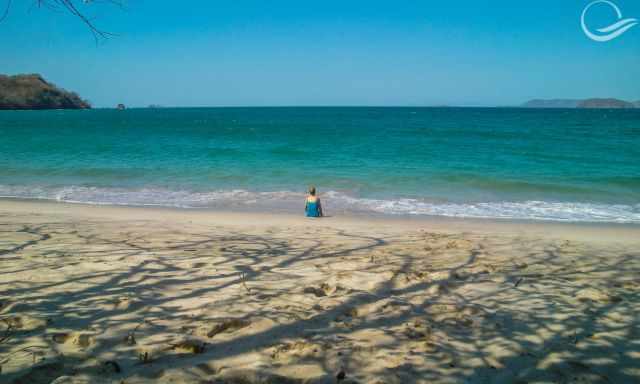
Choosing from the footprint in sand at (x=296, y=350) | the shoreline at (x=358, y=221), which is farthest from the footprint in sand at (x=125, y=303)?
the shoreline at (x=358, y=221)

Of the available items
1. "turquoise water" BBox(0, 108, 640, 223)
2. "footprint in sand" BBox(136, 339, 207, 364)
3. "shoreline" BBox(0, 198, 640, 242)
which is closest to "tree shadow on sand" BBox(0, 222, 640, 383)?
"footprint in sand" BBox(136, 339, 207, 364)

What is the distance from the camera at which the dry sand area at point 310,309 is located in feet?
8.95

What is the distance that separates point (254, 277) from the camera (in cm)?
459

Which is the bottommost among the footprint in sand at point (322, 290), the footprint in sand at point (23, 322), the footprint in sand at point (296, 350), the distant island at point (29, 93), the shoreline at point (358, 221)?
the shoreline at point (358, 221)

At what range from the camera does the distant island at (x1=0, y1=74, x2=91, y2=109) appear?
114 meters

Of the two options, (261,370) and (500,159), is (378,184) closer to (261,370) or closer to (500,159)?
(500,159)

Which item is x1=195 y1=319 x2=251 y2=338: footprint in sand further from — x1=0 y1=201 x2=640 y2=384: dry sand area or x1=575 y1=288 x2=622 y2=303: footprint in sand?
x1=575 y1=288 x2=622 y2=303: footprint in sand

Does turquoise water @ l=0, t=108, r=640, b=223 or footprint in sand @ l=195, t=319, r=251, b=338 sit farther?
turquoise water @ l=0, t=108, r=640, b=223

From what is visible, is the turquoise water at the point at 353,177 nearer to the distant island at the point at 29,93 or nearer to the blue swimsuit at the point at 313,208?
the blue swimsuit at the point at 313,208

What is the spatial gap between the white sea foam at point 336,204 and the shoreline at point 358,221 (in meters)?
0.71

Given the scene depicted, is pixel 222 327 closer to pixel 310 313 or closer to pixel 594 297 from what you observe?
pixel 310 313

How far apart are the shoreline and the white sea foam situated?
71cm

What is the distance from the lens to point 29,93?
118 meters

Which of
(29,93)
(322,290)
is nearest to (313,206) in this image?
(322,290)
